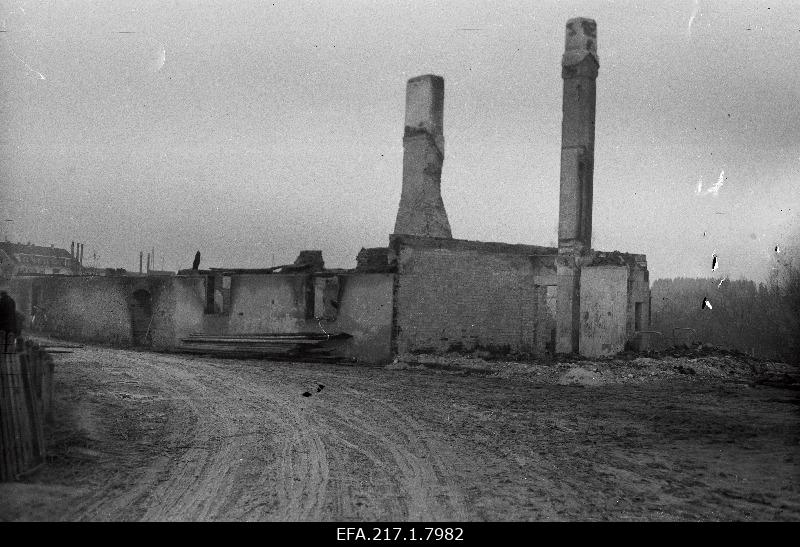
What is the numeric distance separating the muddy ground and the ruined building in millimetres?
4062

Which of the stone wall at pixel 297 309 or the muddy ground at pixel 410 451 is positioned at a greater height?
the stone wall at pixel 297 309

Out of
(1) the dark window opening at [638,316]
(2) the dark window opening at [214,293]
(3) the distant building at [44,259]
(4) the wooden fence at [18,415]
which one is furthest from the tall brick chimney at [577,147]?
(3) the distant building at [44,259]

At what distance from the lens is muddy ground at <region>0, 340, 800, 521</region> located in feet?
18.7

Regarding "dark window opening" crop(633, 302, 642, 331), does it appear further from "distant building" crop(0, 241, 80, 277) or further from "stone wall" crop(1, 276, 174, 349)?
"distant building" crop(0, 241, 80, 277)

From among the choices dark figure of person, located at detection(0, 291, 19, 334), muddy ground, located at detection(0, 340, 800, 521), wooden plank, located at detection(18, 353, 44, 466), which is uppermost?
dark figure of person, located at detection(0, 291, 19, 334)

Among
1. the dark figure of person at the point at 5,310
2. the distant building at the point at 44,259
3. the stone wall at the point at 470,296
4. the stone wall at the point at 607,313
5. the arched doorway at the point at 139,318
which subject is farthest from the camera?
the distant building at the point at 44,259

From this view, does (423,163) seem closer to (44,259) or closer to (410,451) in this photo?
(410,451)

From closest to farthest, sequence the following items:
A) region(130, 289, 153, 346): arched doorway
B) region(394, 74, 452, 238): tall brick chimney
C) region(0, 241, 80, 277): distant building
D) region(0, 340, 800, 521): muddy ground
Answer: region(0, 340, 800, 521): muddy ground < region(394, 74, 452, 238): tall brick chimney < region(130, 289, 153, 346): arched doorway < region(0, 241, 80, 277): distant building

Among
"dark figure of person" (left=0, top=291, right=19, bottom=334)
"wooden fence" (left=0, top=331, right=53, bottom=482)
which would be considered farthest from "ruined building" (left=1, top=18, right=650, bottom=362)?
"wooden fence" (left=0, top=331, right=53, bottom=482)

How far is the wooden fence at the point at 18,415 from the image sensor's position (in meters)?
5.94

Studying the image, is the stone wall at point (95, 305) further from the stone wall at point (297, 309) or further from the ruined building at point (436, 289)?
the stone wall at point (297, 309)

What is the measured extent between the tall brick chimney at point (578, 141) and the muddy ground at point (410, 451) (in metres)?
5.47

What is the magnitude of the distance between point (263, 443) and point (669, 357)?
12.6 metres
